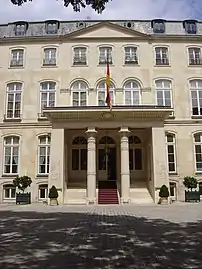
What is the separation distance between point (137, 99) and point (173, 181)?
7646mm

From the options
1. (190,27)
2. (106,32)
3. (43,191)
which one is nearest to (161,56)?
(190,27)

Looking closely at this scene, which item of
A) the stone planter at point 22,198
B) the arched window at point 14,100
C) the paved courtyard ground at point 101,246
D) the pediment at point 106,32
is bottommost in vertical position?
the paved courtyard ground at point 101,246

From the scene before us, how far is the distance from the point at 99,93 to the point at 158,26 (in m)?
9.23

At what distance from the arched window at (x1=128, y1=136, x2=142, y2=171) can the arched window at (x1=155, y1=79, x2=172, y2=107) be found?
12.5 feet

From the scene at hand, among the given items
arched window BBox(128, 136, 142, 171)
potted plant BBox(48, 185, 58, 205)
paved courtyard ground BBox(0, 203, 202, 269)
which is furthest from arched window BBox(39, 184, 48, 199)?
paved courtyard ground BBox(0, 203, 202, 269)

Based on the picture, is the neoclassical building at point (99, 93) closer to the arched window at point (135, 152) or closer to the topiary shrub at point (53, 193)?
the arched window at point (135, 152)

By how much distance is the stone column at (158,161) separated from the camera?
23484 millimetres

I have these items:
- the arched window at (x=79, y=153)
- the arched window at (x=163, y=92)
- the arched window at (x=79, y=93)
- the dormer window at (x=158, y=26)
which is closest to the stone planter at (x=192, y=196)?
the arched window at (x=163, y=92)

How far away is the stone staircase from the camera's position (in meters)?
24.1

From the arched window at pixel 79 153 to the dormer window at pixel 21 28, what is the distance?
1204 cm

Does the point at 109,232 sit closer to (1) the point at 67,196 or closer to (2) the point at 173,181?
(1) the point at 67,196

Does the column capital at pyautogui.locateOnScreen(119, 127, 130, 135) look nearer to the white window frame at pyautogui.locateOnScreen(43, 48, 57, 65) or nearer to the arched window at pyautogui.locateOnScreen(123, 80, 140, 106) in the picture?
the arched window at pyautogui.locateOnScreen(123, 80, 140, 106)

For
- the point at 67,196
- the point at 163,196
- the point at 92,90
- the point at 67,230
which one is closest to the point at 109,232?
the point at 67,230

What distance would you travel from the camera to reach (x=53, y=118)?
24.3 metres
